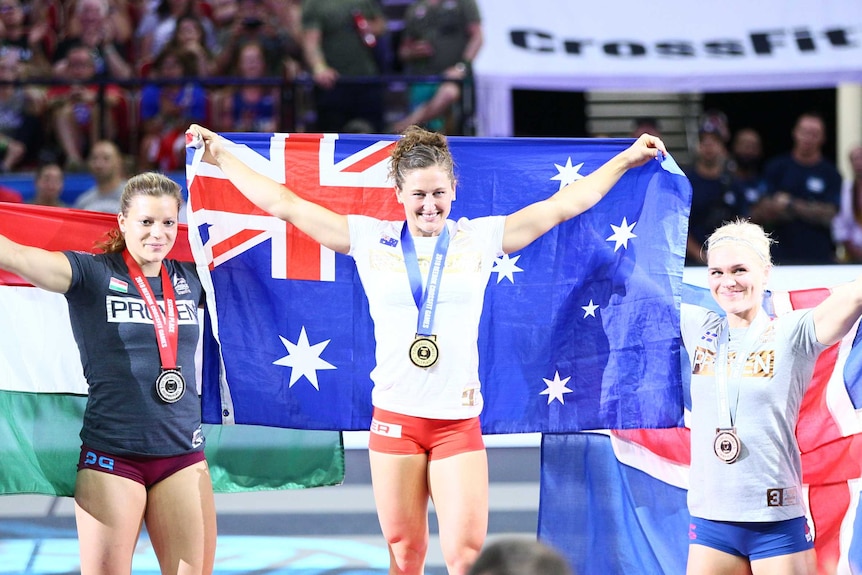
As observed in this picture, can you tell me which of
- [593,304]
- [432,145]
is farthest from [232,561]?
[432,145]

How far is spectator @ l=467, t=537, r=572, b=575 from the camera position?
1787 mm

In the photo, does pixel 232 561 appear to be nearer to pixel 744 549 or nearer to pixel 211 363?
pixel 211 363

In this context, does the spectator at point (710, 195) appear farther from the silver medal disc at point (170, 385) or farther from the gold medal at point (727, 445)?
the silver medal disc at point (170, 385)

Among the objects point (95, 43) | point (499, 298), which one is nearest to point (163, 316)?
point (499, 298)

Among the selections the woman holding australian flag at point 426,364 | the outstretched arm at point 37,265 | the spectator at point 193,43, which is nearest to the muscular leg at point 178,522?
the woman holding australian flag at point 426,364

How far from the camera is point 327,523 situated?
20.3ft

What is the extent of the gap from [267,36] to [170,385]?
5527 mm

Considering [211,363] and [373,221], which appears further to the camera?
[211,363]

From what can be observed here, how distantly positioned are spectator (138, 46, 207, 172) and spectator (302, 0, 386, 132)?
0.91 meters

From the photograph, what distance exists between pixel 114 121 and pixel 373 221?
525 centimetres

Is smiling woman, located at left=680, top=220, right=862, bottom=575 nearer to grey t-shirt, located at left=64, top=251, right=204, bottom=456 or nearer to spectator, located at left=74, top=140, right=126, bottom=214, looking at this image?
grey t-shirt, located at left=64, top=251, right=204, bottom=456

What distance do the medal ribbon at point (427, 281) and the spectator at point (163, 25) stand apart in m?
6.03

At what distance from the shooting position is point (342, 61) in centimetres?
854

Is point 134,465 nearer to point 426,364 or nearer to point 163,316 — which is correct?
point 163,316
